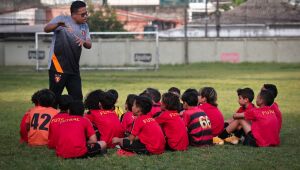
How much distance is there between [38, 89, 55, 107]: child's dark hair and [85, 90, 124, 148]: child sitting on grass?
0.63 metres

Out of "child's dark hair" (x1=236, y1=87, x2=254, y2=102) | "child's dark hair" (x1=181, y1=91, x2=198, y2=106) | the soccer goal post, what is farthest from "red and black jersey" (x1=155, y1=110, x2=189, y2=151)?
the soccer goal post

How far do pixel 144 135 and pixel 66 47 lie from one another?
2441 mm

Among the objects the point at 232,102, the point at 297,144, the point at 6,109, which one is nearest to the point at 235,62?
the point at 232,102

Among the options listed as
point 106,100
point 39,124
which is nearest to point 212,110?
point 106,100

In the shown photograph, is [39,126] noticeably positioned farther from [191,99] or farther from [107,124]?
[191,99]

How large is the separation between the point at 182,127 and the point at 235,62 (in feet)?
124

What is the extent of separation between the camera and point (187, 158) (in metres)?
10.2

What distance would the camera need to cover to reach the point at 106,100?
11.3 meters

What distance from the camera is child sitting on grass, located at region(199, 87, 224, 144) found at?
39.4 feet

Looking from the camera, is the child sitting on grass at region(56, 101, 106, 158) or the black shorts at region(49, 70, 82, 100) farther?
the black shorts at region(49, 70, 82, 100)

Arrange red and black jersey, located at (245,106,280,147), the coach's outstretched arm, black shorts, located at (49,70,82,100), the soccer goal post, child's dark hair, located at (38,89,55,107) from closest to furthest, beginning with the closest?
red and black jersey, located at (245,106,280,147)
child's dark hair, located at (38,89,55,107)
the coach's outstretched arm
black shorts, located at (49,70,82,100)
the soccer goal post

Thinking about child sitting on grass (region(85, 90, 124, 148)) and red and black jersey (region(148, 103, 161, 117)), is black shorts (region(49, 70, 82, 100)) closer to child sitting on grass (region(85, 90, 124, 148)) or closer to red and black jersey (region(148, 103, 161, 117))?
child sitting on grass (region(85, 90, 124, 148))

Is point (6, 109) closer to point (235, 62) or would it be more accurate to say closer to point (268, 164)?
point (268, 164)

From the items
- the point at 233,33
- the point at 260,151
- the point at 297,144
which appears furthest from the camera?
the point at 233,33
